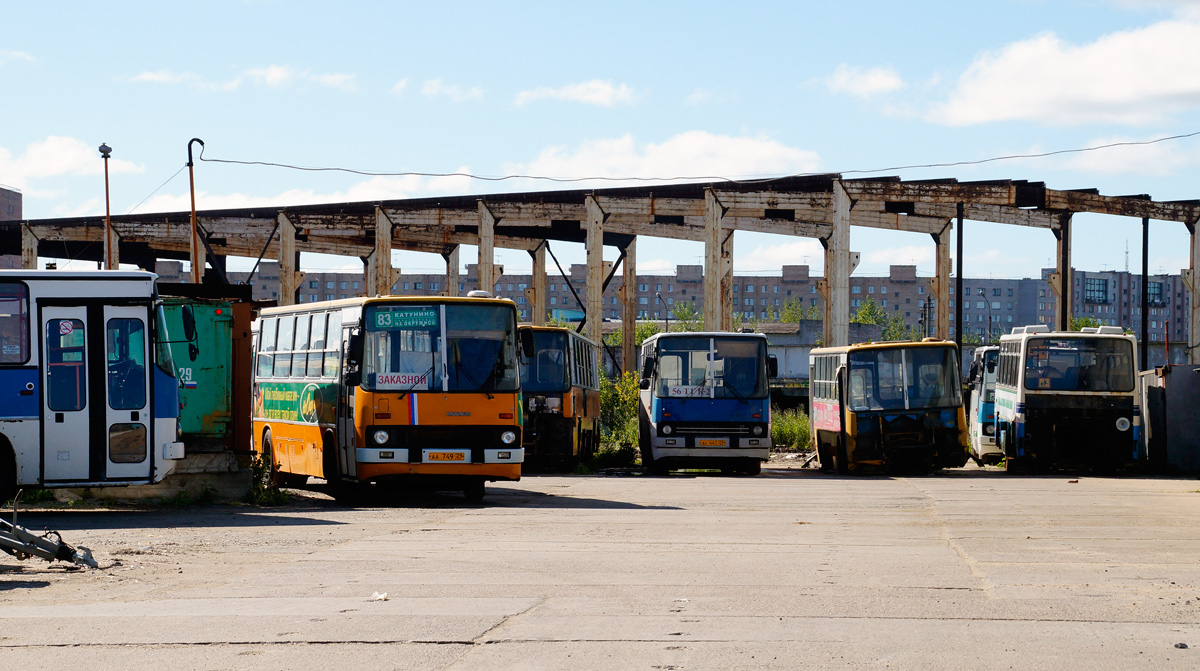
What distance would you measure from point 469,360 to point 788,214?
2584 centimetres

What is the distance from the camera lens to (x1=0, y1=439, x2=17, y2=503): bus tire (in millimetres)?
15055

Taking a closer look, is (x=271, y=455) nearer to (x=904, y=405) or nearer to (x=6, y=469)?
(x=6, y=469)

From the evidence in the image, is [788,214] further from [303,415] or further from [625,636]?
[625,636]

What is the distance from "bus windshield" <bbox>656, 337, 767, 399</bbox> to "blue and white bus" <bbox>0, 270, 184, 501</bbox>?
12.6 metres

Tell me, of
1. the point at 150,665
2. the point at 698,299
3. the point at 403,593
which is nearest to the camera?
the point at 150,665

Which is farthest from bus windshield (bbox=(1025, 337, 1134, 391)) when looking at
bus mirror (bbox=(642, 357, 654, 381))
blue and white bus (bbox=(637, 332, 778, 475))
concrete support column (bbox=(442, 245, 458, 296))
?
concrete support column (bbox=(442, 245, 458, 296))

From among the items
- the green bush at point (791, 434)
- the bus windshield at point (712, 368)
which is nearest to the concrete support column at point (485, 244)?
the green bush at point (791, 434)

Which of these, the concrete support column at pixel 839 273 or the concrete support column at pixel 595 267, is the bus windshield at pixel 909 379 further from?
the concrete support column at pixel 595 267

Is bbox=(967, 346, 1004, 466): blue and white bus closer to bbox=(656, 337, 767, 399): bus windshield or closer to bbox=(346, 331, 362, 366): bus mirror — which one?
bbox=(656, 337, 767, 399): bus windshield

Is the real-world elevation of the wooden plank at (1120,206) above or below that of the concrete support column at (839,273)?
above

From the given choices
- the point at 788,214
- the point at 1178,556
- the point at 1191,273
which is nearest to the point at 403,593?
the point at 1178,556

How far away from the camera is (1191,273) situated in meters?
40.8

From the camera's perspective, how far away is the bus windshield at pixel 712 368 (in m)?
26.2

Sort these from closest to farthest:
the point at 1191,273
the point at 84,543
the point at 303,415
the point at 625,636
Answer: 1. the point at 625,636
2. the point at 84,543
3. the point at 303,415
4. the point at 1191,273
